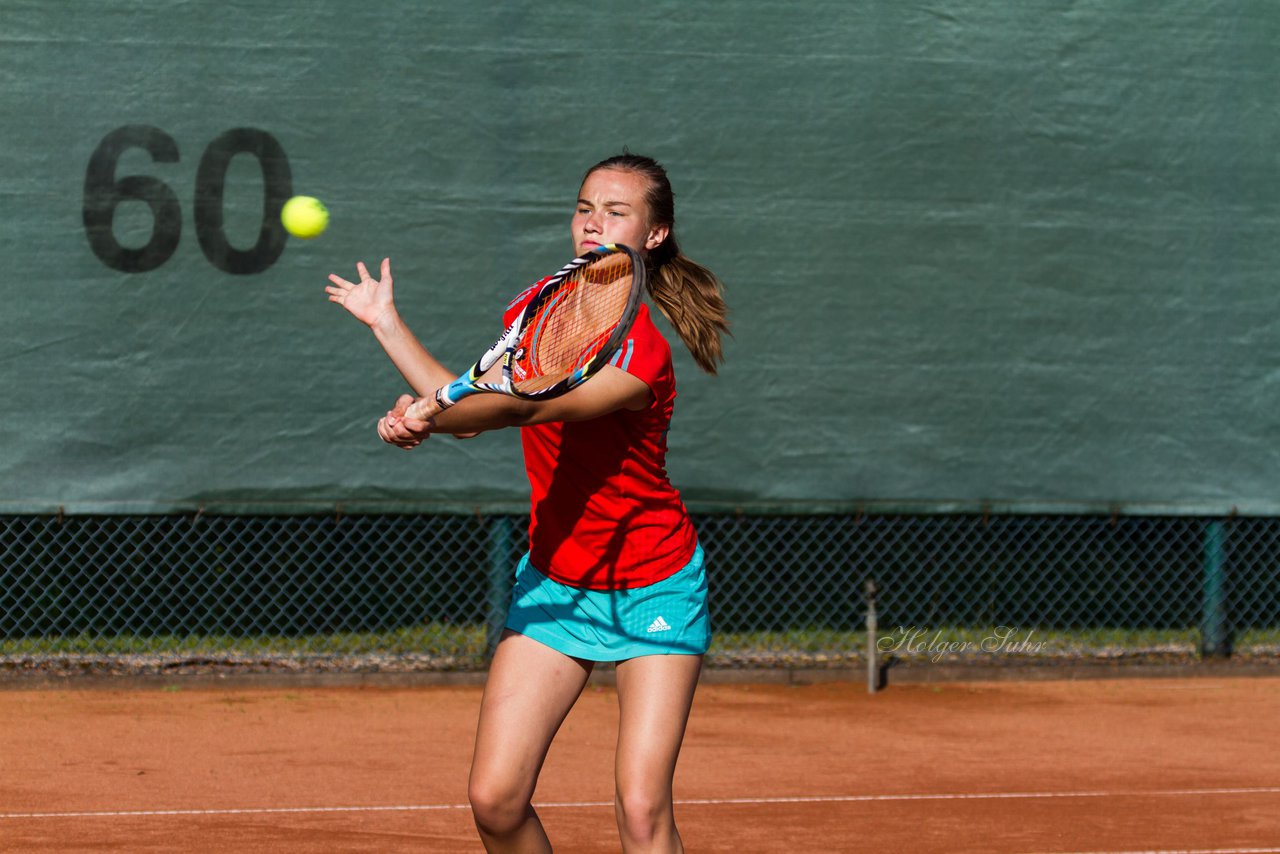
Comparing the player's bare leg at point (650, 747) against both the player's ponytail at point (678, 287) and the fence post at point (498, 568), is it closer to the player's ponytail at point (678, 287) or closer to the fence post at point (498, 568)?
the player's ponytail at point (678, 287)

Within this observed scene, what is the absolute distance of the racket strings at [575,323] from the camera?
115 inches

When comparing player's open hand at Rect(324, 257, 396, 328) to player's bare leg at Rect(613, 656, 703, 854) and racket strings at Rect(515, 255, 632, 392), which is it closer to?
racket strings at Rect(515, 255, 632, 392)

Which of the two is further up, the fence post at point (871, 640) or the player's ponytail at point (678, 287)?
the player's ponytail at point (678, 287)

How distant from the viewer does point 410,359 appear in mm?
3076

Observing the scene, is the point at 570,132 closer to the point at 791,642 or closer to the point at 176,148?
the point at 176,148

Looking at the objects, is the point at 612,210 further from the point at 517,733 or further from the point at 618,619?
the point at 517,733

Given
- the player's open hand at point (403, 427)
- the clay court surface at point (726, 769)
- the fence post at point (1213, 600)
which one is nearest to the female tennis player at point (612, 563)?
the player's open hand at point (403, 427)

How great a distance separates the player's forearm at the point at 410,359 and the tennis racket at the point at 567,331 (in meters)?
0.14

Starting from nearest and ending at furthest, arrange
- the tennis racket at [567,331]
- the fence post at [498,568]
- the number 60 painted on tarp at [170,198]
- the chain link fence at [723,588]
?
1. the tennis racket at [567,331]
2. the number 60 painted on tarp at [170,198]
3. the fence post at [498,568]
4. the chain link fence at [723,588]

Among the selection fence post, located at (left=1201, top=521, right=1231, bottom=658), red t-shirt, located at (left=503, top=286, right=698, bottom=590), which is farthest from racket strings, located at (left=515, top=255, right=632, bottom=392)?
fence post, located at (left=1201, top=521, right=1231, bottom=658)

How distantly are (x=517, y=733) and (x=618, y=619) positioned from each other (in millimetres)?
292

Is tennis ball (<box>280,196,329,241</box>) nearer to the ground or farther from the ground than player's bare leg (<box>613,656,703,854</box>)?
farther from the ground

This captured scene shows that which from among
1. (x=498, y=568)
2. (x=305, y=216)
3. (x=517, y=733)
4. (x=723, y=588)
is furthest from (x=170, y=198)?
(x=517, y=733)

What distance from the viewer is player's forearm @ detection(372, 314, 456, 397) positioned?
Answer: 3042mm
